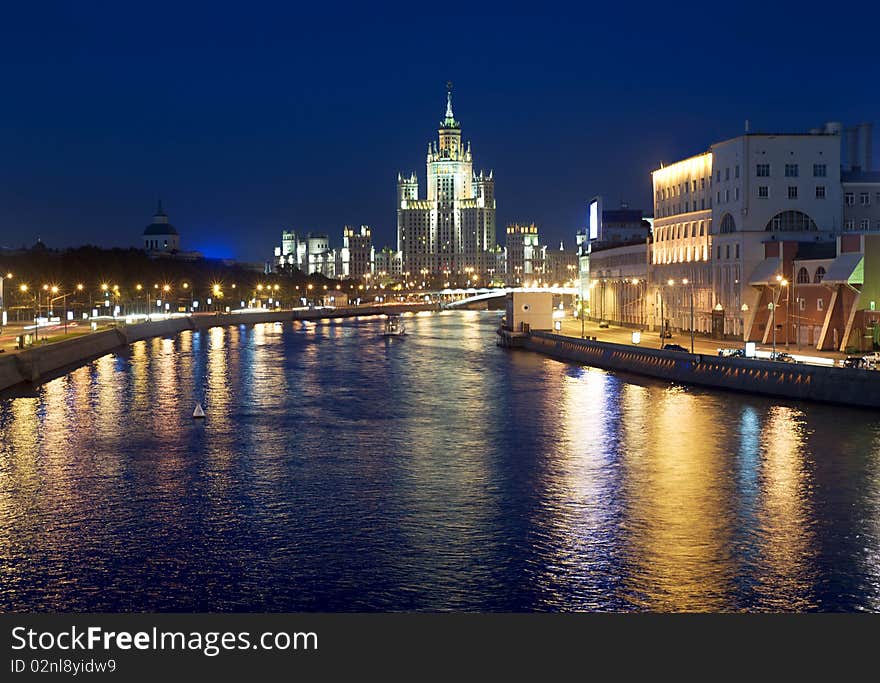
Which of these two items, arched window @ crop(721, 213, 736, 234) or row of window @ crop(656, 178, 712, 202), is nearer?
arched window @ crop(721, 213, 736, 234)

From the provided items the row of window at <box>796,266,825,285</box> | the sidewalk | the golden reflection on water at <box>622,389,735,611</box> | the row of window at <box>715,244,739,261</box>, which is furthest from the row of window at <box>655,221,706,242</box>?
the golden reflection on water at <box>622,389,735,611</box>

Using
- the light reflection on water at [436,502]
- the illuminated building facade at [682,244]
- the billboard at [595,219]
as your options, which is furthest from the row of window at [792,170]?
the billboard at [595,219]

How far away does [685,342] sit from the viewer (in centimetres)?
6944

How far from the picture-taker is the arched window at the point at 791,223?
67.4 m

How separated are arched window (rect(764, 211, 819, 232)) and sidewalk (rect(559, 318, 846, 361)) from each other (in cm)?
809

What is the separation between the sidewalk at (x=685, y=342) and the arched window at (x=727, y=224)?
747 centimetres

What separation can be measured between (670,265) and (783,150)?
1712cm

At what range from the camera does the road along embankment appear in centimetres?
4278

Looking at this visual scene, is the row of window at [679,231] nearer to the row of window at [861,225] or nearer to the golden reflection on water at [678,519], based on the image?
the row of window at [861,225]

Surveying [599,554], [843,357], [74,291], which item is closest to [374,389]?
[843,357]

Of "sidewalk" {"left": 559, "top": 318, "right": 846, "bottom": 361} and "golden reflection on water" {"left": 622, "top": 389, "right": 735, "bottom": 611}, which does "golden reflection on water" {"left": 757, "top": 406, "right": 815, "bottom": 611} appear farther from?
"sidewalk" {"left": 559, "top": 318, "right": 846, "bottom": 361}

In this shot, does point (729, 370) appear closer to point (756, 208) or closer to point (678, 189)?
point (756, 208)

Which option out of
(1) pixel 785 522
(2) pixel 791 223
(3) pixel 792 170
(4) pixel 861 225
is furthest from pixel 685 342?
(1) pixel 785 522

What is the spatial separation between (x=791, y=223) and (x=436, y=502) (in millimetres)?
48019
